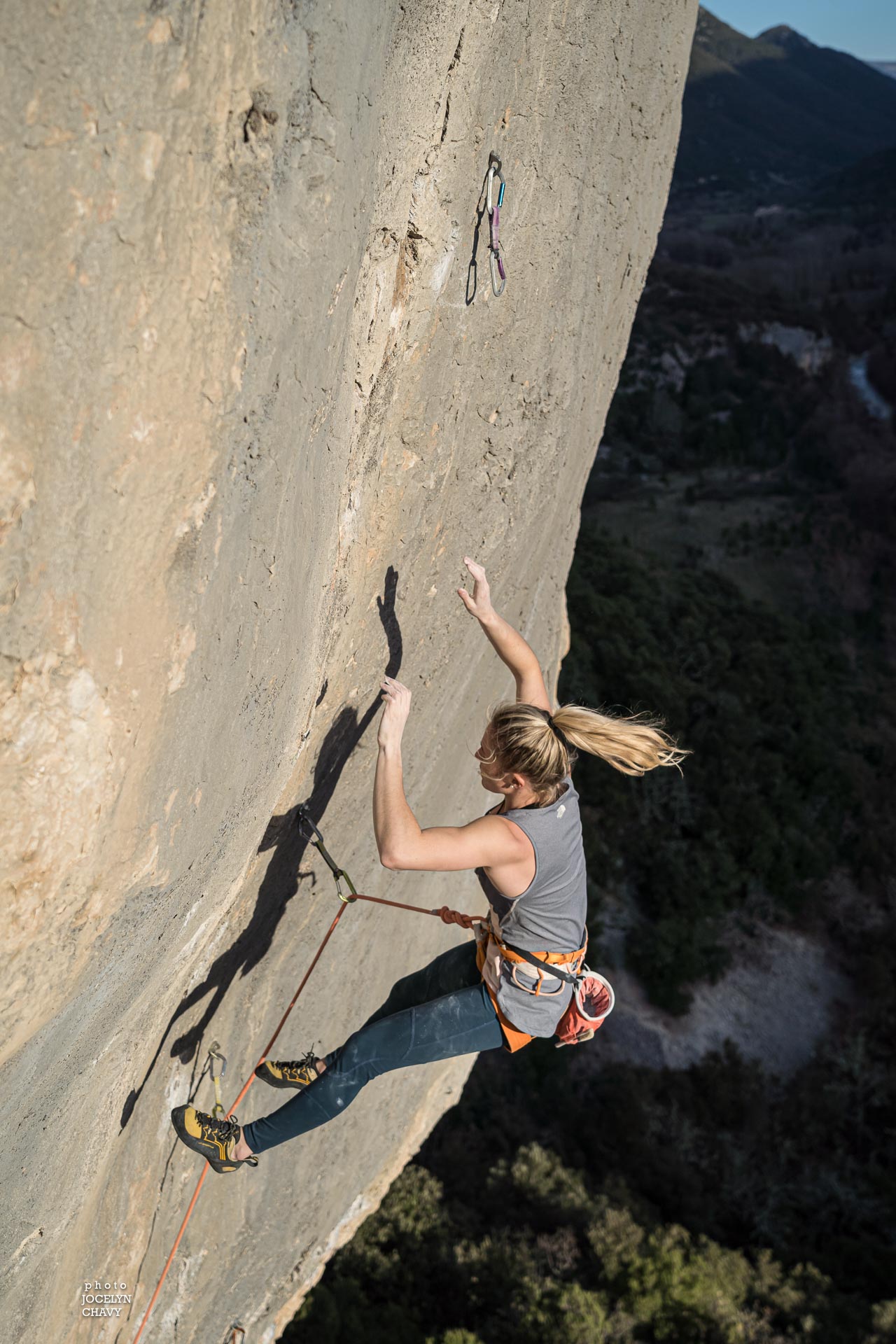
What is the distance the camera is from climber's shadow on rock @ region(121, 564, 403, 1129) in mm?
2695

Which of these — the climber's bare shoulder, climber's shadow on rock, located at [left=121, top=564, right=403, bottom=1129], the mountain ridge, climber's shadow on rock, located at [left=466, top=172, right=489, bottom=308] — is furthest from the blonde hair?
the mountain ridge

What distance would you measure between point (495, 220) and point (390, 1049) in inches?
92.8

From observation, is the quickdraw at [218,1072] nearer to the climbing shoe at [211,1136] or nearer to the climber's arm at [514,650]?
the climbing shoe at [211,1136]

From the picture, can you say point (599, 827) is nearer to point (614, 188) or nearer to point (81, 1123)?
point (614, 188)

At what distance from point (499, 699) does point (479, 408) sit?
5.36 feet

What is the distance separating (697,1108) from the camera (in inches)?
423

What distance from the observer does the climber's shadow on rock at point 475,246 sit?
93.4 inches

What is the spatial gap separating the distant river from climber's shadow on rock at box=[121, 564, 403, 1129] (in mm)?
24951

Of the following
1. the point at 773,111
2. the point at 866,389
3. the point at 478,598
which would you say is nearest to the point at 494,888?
the point at 478,598

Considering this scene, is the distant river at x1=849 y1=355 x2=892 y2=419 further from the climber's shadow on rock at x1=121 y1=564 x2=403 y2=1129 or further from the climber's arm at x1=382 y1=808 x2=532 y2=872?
the climber's arm at x1=382 y1=808 x2=532 y2=872

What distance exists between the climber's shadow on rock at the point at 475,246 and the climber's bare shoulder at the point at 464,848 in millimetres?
1384

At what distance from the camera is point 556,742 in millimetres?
2254

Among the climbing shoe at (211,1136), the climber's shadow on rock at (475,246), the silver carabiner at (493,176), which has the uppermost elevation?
the silver carabiner at (493,176)

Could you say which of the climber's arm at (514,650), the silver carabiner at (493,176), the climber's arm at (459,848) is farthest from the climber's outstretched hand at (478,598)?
the silver carabiner at (493,176)
